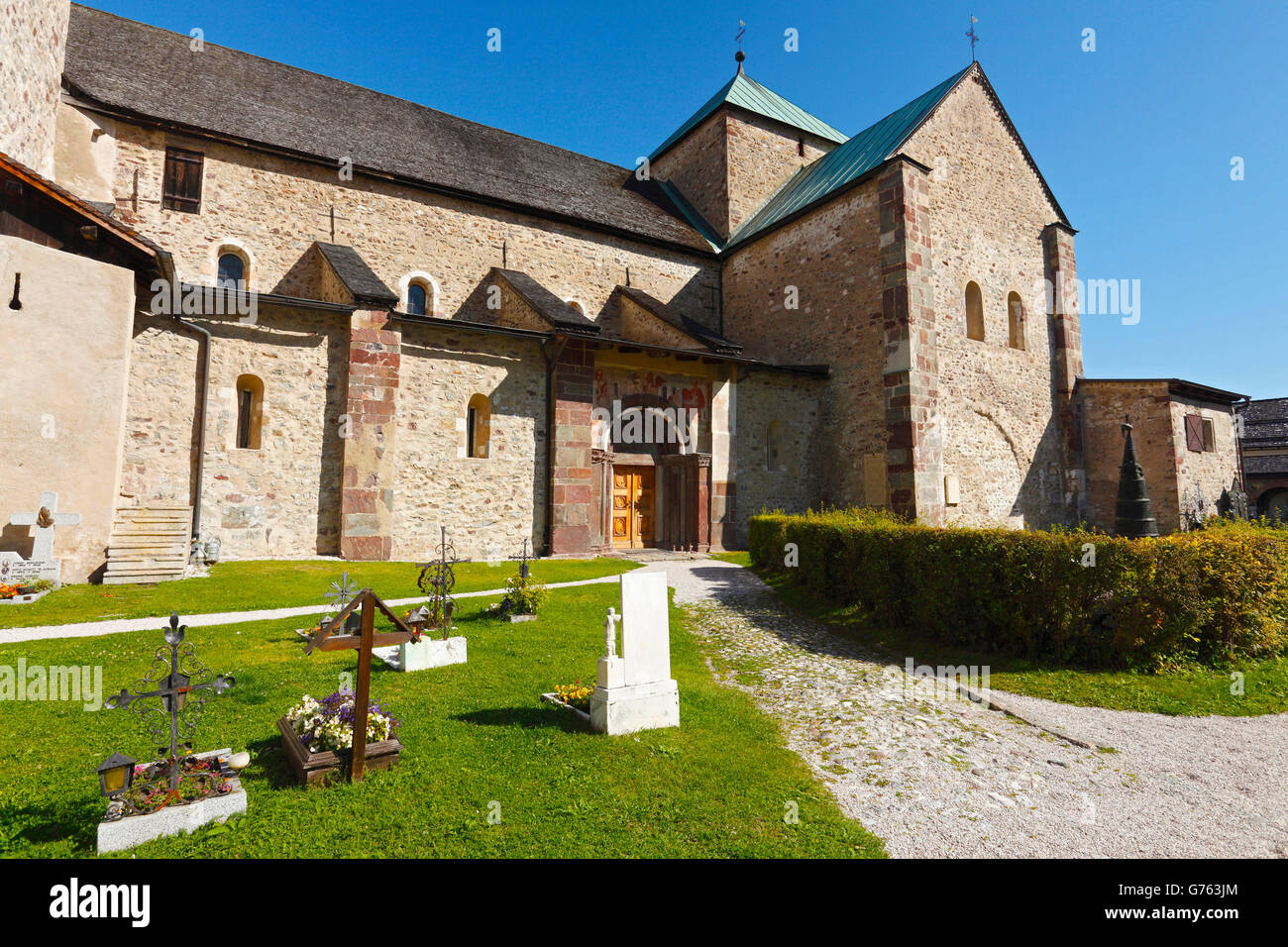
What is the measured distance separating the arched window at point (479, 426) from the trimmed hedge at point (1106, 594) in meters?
10.2

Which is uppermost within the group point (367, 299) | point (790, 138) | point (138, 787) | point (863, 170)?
point (790, 138)

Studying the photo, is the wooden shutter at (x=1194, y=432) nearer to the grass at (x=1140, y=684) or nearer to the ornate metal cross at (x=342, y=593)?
the grass at (x=1140, y=684)

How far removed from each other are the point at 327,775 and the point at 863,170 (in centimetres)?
1936

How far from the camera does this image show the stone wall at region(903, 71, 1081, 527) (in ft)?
58.5

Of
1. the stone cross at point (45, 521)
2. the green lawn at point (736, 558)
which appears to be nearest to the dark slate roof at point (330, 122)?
the stone cross at point (45, 521)

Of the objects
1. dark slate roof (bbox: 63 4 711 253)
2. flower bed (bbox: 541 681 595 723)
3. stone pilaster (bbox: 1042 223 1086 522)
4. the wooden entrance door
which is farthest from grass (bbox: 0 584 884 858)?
stone pilaster (bbox: 1042 223 1086 522)

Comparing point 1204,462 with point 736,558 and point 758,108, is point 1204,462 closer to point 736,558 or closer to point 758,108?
point 736,558

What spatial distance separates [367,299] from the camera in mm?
13578

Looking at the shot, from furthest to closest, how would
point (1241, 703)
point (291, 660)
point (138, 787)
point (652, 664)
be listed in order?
point (291, 660) < point (1241, 703) < point (652, 664) < point (138, 787)

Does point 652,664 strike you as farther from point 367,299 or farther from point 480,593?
point 367,299

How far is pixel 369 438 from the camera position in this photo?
13438 mm

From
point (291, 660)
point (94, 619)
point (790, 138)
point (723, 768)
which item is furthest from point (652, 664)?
point (790, 138)
